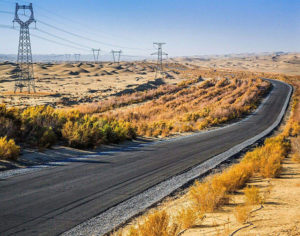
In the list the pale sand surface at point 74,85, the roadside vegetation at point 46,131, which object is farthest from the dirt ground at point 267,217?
the pale sand surface at point 74,85

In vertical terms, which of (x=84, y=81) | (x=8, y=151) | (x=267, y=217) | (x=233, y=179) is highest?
(x=84, y=81)

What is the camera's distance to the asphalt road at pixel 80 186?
20.8 ft

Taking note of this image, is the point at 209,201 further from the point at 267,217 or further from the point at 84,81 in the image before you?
the point at 84,81

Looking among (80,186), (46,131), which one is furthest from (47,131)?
(80,186)

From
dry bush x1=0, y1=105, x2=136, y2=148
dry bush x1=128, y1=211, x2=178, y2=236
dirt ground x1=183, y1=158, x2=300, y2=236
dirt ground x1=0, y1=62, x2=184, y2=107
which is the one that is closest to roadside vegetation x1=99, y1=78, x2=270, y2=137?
dry bush x1=0, y1=105, x2=136, y2=148

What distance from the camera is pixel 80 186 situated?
344 inches

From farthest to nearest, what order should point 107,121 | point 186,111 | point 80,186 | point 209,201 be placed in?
point 186,111
point 107,121
point 80,186
point 209,201

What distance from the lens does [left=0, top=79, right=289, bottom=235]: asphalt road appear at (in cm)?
635

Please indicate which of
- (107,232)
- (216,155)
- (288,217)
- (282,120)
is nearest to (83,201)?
(107,232)

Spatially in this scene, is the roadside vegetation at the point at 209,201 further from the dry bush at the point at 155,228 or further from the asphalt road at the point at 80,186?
the asphalt road at the point at 80,186

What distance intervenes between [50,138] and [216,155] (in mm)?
8417

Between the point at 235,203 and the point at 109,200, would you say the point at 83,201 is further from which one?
the point at 235,203

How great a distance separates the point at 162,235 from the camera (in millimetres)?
5137

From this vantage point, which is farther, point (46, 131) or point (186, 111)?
point (186, 111)
